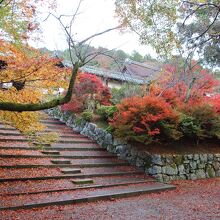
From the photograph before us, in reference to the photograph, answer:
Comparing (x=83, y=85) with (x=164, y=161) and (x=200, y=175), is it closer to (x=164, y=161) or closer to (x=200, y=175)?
(x=164, y=161)

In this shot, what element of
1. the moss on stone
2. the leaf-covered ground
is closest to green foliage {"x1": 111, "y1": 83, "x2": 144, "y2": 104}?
the moss on stone

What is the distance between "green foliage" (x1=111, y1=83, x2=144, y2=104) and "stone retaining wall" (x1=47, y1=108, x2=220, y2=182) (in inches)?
115

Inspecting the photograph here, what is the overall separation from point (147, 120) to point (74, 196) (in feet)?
13.7

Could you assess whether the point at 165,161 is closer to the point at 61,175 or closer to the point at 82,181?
the point at 82,181

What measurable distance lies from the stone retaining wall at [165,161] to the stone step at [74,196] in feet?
3.92

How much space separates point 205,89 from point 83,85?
7.22 metres

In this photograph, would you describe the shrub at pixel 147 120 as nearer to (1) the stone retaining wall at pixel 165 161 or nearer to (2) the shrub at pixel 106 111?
(1) the stone retaining wall at pixel 165 161

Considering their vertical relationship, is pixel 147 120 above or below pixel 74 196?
above

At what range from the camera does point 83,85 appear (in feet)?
49.3

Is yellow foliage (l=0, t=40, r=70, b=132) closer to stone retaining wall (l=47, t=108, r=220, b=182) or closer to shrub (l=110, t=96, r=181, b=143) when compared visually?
shrub (l=110, t=96, r=181, b=143)

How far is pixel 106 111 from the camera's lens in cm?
1380

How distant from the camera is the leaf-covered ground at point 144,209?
6.10 m

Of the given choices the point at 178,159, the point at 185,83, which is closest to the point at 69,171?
the point at 178,159

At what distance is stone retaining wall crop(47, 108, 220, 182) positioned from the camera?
10469mm
